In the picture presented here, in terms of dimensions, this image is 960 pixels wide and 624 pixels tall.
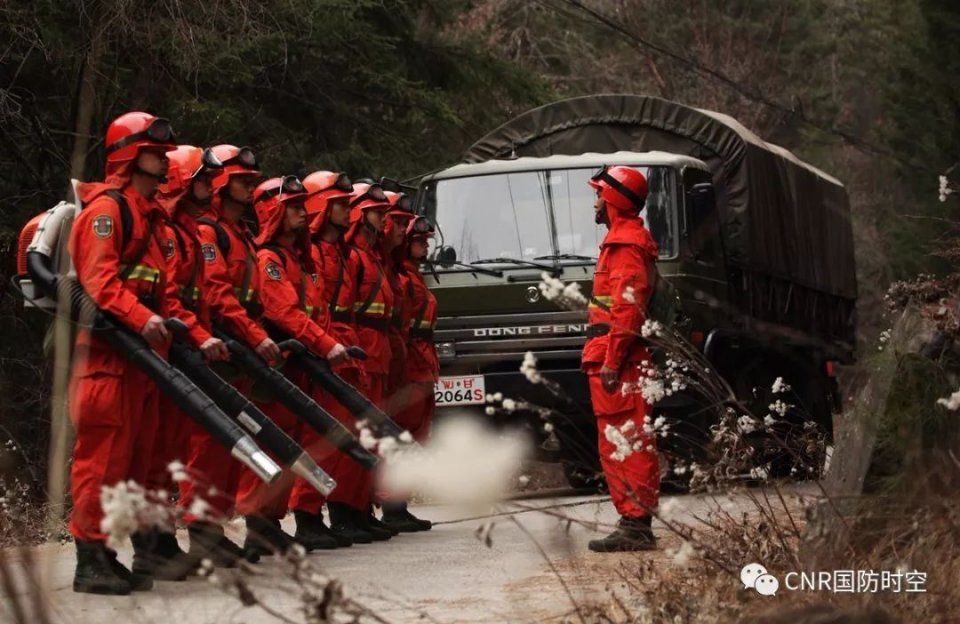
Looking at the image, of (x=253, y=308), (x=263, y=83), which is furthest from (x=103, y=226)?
(x=263, y=83)

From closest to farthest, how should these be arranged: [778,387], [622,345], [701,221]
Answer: [778,387] → [622,345] → [701,221]

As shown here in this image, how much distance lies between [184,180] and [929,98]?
23876 millimetres

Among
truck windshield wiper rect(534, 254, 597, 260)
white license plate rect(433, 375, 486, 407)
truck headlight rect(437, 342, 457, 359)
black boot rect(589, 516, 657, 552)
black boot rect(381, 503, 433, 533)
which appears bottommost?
black boot rect(381, 503, 433, 533)

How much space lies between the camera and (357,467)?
10.9 metres

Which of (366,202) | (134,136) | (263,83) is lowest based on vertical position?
(366,202)

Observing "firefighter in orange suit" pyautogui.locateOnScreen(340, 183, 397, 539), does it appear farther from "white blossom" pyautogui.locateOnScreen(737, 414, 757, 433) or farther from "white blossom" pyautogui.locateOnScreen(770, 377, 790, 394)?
"white blossom" pyautogui.locateOnScreen(737, 414, 757, 433)

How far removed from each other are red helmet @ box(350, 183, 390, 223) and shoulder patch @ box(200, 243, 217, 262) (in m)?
2.14

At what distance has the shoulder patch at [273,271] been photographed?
10141 mm

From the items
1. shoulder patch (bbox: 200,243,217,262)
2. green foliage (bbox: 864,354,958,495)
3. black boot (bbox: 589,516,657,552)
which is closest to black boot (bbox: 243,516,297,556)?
shoulder patch (bbox: 200,243,217,262)

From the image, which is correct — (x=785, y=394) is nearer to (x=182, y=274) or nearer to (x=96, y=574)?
(x=182, y=274)

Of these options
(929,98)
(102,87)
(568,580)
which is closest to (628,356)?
(568,580)

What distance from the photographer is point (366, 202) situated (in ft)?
38.2

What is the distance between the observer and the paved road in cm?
700

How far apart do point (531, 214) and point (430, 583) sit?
5.52 metres
